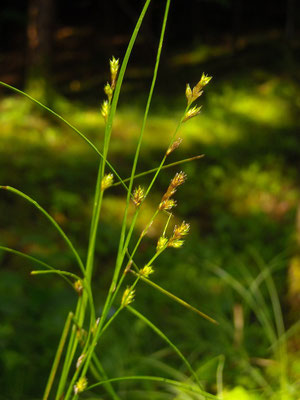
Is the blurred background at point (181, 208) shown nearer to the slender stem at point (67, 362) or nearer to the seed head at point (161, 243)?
the slender stem at point (67, 362)

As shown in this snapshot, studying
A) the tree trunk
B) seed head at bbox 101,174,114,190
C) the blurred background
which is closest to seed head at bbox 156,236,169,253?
seed head at bbox 101,174,114,190

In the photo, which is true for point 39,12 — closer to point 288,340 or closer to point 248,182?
point 248,182

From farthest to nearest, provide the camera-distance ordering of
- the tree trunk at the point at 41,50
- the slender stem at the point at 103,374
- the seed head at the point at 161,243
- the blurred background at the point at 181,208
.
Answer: the tree trunk at the point at 41,50, the blurred background at the point at 181,208, the slender stem at the point at 103,374, the seed head at the point at 161,243

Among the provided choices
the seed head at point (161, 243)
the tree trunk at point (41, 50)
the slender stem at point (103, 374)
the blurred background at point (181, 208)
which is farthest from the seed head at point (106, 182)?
the tree trunk at point (41, 50)

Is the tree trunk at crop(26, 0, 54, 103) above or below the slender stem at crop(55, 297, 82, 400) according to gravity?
below

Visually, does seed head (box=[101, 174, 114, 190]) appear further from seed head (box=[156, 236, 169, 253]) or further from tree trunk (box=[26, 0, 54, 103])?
tree trunk (box=[26, 0, 54, 103])

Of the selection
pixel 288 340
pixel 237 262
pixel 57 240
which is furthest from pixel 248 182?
pixel 288 340

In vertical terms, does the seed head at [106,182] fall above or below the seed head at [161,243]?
above

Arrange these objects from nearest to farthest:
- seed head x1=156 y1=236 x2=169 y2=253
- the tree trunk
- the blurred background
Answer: seed head x1=156 y1=236 x2=169 y2=253, the blurred background, the tree trunk
